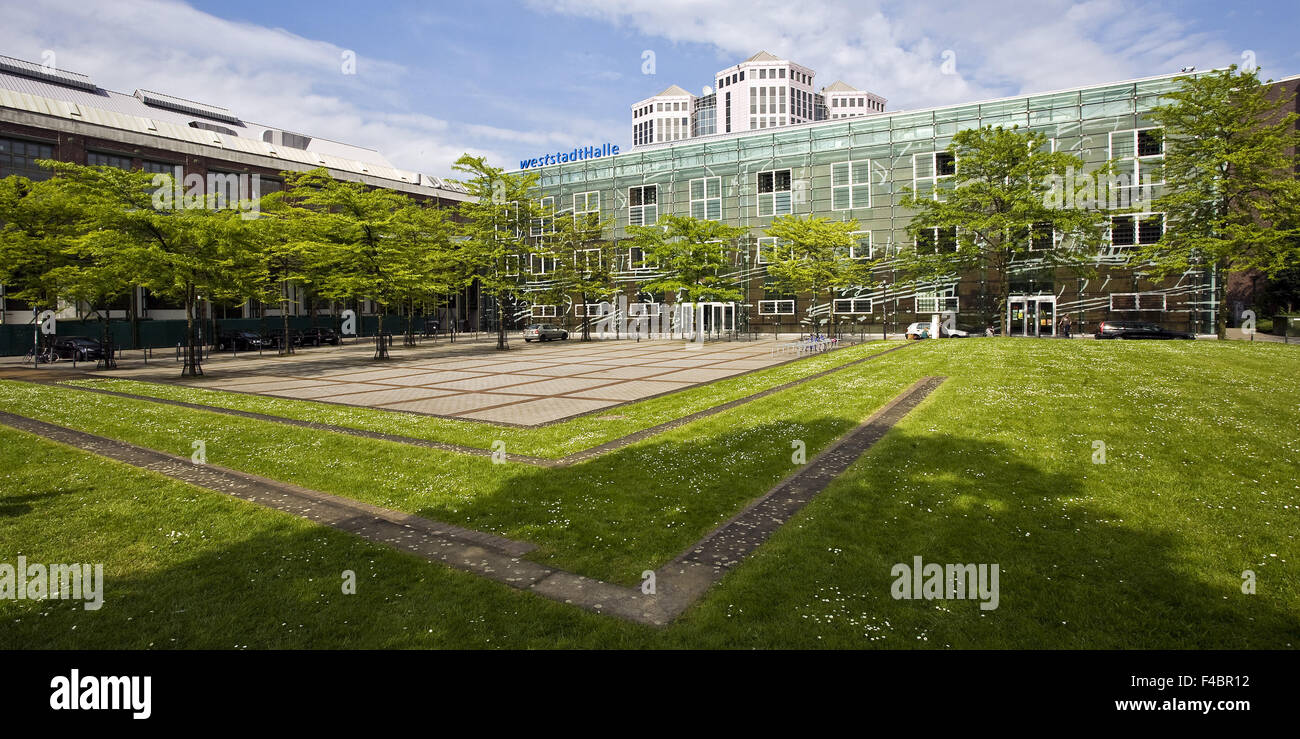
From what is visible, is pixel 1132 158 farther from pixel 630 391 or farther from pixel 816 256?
pixel 630 391

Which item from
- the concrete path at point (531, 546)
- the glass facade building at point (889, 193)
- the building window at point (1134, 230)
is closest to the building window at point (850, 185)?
the glass facade building at point (889, 193)

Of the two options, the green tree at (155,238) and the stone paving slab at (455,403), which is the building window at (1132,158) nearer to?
the stone paving slab at (455,403)

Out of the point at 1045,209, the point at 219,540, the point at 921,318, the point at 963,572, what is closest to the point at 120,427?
the point at 219,540

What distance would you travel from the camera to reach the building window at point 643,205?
62375mm

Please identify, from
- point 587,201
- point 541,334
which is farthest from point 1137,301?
point 587,201

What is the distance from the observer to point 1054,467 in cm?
866

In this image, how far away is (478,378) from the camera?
79.4ft

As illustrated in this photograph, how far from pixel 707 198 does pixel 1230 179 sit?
3825 cm

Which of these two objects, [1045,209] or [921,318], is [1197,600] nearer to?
[1045,209]

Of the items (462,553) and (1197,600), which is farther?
(462,553)

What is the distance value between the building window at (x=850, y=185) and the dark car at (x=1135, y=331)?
2116 centimetres

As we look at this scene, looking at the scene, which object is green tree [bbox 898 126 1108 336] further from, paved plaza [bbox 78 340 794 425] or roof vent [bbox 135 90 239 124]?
roof vent [bbox 135 90 239 124]
